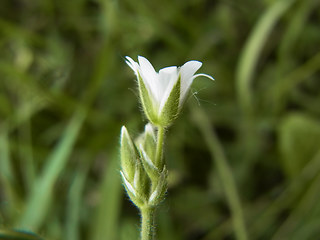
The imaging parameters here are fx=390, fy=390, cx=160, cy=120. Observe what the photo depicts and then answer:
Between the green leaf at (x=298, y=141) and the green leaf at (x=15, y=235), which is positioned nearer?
the green leaf at (x=15, y=235)

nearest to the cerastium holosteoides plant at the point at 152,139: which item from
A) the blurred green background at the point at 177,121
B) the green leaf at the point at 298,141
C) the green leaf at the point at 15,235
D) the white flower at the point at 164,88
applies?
the white flower at the point at 164,88

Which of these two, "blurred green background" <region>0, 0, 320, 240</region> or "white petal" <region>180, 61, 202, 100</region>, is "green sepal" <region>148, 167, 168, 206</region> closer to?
"white petal" <region>180, 61, 202, 100</region>

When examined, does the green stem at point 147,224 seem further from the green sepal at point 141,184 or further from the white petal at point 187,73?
the white petal at point 187,73

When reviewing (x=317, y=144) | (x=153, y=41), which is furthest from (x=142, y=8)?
(x=317, y=144)

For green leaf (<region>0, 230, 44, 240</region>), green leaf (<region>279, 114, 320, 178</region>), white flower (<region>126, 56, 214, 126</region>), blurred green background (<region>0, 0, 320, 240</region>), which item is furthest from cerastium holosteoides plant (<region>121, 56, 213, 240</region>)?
green leaf (<region>279, 114, 320, 178</region>)

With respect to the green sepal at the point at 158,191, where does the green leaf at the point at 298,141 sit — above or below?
above

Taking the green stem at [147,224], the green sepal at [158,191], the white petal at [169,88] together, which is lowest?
the green stem at [147,224]
